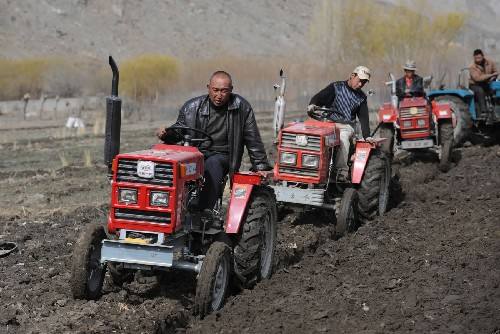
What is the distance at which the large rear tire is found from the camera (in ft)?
48.1

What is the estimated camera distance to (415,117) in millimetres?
13148

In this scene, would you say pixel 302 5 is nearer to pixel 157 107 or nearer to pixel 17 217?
pixel 157 107

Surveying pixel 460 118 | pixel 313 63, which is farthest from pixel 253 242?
pixel 313 63

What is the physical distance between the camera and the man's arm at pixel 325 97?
380 inches

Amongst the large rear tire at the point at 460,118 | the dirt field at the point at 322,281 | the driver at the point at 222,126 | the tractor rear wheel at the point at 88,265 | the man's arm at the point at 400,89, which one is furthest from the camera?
the large rear tire at the point at 460,118

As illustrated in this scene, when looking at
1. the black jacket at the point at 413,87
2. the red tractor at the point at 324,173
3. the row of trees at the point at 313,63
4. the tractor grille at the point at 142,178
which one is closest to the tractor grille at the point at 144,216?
the tractor grille at the point at 142,178

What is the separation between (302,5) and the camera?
3858 inches

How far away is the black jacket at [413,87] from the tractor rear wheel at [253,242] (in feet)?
23.3

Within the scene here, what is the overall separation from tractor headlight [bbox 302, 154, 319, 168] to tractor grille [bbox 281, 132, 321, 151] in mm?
88

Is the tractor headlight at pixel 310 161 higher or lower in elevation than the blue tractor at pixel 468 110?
lower

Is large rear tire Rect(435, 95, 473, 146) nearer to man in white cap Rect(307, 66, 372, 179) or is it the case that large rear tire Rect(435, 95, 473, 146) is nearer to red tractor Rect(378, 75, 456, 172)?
red tractor Rect(378, 75, 456, 172)

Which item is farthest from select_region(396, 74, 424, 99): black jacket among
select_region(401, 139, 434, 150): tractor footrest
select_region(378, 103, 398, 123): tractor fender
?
select_region(401, 139, 434, 150): tractor footrest

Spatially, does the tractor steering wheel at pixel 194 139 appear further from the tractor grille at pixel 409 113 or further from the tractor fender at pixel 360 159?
the tractor grille at pixel 409 113

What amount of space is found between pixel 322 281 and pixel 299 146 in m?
2.80
